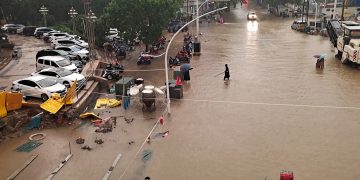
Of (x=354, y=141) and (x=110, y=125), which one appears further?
(x=110, y=125)

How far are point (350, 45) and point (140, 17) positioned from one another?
741 inches

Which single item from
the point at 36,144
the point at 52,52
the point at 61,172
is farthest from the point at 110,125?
the point at 52,52

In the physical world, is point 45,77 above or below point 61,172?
above

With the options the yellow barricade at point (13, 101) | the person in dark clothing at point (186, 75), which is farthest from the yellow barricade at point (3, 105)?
the person in dark clothing at point (186, 75)

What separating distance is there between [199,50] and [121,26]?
8063 mm

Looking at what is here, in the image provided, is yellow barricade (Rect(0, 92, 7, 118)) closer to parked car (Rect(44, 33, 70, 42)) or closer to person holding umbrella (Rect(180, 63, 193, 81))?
person holding umbrella (Rect(180, 63, 193, 81))

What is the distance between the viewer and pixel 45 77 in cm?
2233

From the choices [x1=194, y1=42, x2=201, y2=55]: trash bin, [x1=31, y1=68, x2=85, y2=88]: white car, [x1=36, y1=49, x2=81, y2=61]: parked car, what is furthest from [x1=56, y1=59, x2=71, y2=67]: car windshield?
[x1=194, y1=42, x2=201, y2=55]: trash bin

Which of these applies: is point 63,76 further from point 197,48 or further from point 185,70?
point 197,48

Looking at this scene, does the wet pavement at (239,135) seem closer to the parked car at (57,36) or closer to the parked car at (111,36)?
the parked car at (111,36)

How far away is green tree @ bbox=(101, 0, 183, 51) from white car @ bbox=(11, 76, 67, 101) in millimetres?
15457

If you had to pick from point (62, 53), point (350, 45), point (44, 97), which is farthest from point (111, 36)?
point (350, 45)

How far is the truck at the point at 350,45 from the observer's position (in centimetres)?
2872

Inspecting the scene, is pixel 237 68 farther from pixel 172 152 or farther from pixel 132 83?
pixel 172 152
